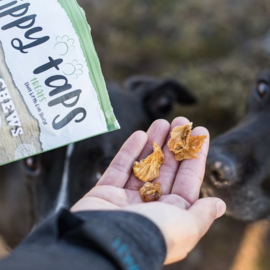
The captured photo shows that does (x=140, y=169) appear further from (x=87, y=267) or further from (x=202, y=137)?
(x=87, y=267)

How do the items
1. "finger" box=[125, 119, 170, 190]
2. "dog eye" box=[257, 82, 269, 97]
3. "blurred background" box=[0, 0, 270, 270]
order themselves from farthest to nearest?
"blurred background" box=[0, 0, 270, 270] → "dog eye" box=[257, 82, 269, 97] → "finger" box=[125, 119, 170, 190]

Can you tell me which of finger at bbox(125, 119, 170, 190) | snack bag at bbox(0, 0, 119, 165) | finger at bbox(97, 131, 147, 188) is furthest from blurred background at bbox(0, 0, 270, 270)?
snack bag at bbox(0, 0, 119, 165)

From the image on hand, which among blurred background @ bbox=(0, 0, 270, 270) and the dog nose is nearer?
the dog nose

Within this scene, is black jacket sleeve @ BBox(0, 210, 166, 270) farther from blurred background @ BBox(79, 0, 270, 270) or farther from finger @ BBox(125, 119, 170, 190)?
blurred background @ BBox(79, 0, 270, 270)

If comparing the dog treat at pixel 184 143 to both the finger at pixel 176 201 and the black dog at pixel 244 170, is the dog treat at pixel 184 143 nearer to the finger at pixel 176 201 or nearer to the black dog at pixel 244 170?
the finger at pixel 176 201

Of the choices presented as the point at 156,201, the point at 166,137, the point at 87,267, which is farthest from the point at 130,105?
the point at 87,267

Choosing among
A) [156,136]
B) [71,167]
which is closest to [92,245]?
[156,136]

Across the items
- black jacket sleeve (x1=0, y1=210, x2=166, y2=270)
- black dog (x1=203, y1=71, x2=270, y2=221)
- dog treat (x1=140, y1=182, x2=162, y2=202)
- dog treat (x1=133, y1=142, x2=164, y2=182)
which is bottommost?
black dog (x1=203, y1=71, x2=270, y2=221)
